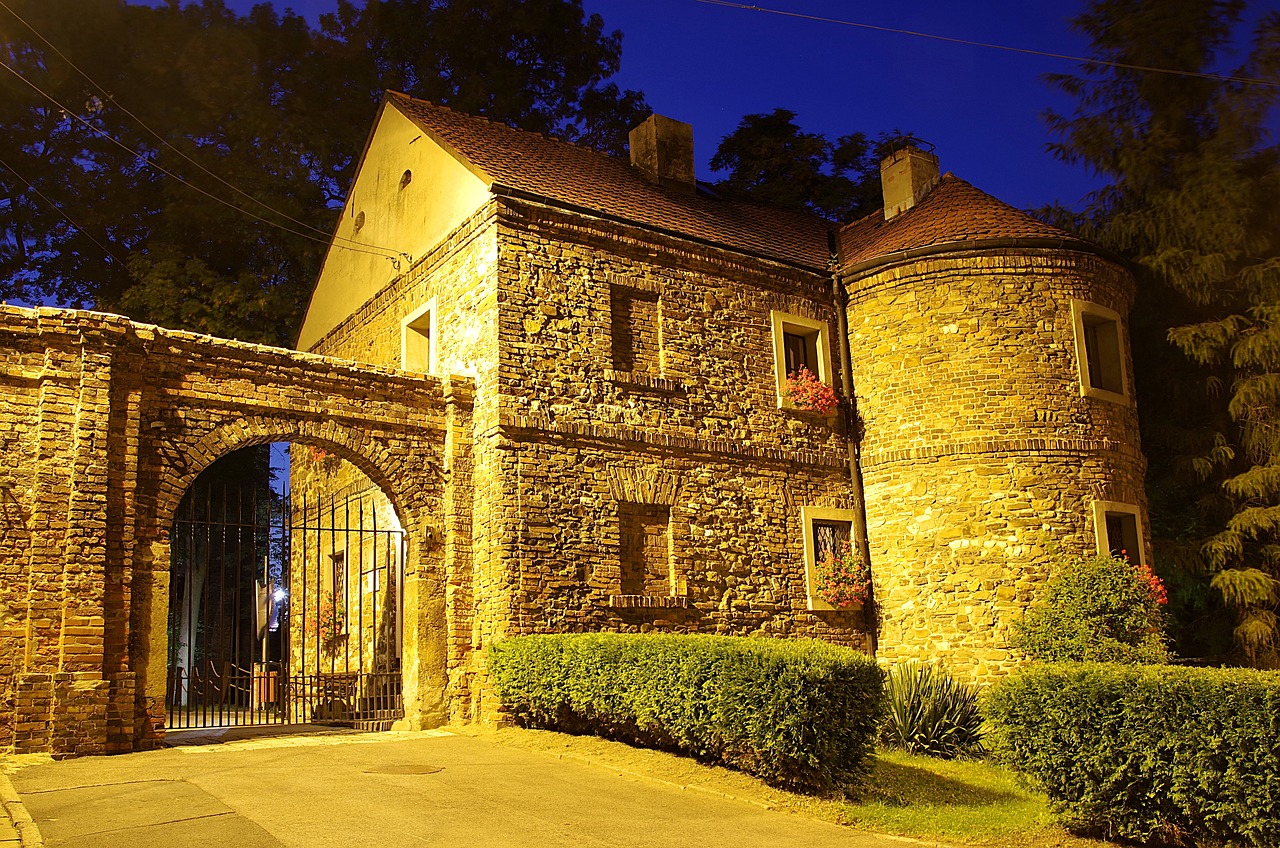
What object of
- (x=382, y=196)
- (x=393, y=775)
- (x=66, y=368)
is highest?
(x=382, y=196)

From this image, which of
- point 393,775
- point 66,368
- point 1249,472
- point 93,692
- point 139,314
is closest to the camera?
point 393,775

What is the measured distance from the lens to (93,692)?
34.4 ft

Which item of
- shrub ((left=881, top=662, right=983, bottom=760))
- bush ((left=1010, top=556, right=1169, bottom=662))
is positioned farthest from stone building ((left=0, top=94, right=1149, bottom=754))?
shrub ((left=881, top=662, right=983, bottom=760))

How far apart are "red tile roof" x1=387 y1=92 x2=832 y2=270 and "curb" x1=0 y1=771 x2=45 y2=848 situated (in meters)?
9.04

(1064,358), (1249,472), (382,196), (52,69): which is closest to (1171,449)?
(1249,472)

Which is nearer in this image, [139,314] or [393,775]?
[393,775]

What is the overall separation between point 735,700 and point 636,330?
7.12 meters

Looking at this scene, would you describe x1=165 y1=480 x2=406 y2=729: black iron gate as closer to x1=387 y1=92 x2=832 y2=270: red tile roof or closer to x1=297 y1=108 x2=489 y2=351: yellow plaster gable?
x1=297 y1=108 x2=489 y2=351: yellow plaster gable

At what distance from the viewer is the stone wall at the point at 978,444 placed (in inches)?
594

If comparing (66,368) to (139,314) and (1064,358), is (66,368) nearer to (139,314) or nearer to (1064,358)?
(139,314)

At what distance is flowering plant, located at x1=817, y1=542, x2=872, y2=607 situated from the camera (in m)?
15.7

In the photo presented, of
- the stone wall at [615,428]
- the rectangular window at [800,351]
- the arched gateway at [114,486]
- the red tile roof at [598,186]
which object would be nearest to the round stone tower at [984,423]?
the rectangular window at [800,351]

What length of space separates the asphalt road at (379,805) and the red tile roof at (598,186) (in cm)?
790

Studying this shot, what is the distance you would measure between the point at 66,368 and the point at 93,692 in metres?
3.47
